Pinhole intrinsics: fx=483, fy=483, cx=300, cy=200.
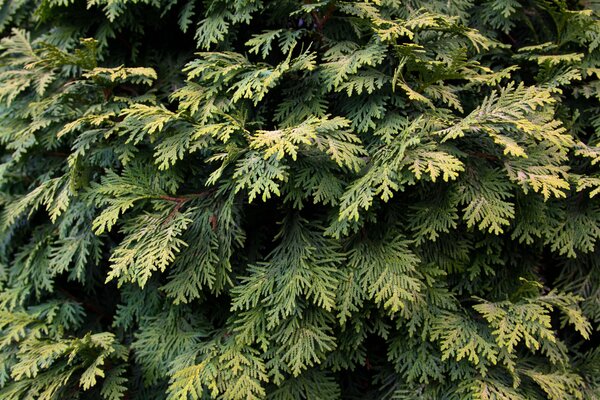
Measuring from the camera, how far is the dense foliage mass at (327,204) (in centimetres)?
231

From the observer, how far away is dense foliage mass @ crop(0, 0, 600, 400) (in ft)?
7.57

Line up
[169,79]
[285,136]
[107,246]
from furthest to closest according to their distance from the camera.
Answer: [107,246]
[169,79]
[285,136]

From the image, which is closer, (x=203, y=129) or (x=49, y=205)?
(x=203, y=129)

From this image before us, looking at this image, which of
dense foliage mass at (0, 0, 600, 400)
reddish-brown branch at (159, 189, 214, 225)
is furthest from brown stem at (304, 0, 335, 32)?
reddish-brown branch at (159, 189, 214, 225)

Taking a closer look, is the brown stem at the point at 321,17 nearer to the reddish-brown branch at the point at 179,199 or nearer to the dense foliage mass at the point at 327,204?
the dense foliage mass at the point at 327,204

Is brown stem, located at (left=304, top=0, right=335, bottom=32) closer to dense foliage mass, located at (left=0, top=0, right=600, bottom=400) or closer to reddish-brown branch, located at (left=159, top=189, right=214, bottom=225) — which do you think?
dense foliage mass, located at (left=0, top=0, right=600, bottom=400)

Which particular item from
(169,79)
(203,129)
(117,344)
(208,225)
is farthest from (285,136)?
(117,344)

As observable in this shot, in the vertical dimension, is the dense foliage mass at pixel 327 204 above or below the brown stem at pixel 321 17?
below

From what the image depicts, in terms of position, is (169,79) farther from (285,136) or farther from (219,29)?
(285,136)

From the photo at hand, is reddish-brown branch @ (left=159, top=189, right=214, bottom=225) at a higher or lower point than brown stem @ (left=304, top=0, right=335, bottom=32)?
lower

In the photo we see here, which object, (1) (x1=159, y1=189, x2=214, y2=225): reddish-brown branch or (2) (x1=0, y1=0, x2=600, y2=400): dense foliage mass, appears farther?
(1) (x1=159, y1=189, x2=214, y2=225): reddish-brown branch

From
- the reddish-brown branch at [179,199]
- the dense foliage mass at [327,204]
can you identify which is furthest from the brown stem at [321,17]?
the reddish-brown branch at [179,199]

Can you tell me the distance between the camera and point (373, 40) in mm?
2457

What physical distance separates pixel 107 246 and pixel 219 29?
5.01ft
